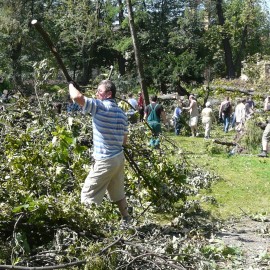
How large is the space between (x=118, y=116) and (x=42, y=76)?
1.49 meters

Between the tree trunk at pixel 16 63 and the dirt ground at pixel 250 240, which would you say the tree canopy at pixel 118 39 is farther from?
the dirt ground at pixel 250 240

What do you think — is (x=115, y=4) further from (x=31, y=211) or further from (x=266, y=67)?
(x=31, y=211)

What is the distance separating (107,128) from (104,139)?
127 mm

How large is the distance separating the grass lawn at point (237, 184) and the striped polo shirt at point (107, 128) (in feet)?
7.63

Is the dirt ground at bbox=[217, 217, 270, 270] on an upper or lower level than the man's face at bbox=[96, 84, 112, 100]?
lower

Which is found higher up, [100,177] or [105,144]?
[105,144]

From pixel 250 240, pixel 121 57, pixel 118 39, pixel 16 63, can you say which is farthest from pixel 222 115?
pixel 121 57

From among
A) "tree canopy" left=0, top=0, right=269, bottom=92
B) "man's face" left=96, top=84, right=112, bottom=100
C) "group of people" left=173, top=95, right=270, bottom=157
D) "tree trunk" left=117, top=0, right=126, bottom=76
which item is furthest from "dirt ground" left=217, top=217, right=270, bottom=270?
"tree trunk" left=117, top=0, right=126, bottom=76

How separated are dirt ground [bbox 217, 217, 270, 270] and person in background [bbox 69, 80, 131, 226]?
4.40 feet

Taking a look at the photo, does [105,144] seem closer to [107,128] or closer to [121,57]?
[107,128]

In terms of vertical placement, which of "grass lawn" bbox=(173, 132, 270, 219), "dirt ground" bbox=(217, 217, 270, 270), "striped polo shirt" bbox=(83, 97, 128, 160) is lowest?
"dirt ground" bbox=(217, 217, 270, 270)

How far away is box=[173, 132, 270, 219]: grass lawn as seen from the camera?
316 inches

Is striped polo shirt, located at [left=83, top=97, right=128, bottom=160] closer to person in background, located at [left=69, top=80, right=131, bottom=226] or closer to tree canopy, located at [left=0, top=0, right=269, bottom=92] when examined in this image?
person in background, located at [left=69, top=80, right=131, bottom=226]

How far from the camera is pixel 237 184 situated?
32.1 feet
